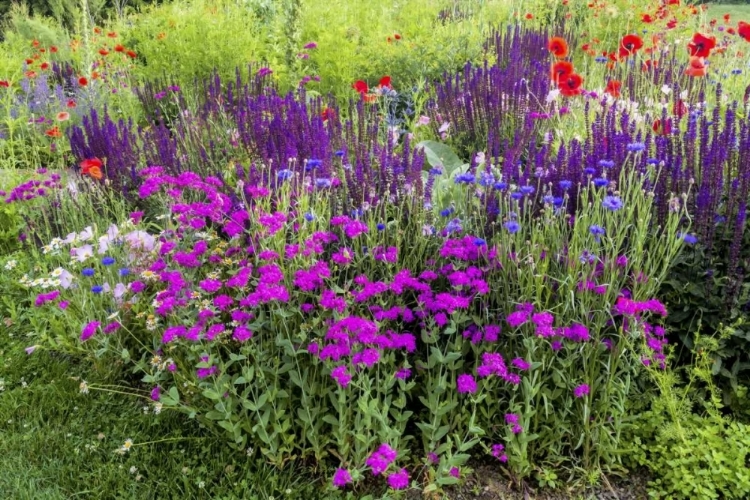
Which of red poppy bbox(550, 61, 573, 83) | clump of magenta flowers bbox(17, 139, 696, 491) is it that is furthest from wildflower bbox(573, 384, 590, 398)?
red poppy bbox(550, 61, 573, 83)

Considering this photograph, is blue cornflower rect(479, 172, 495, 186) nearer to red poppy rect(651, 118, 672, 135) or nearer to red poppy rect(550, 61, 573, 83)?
red poppy rect(651, 118, 672, 135)

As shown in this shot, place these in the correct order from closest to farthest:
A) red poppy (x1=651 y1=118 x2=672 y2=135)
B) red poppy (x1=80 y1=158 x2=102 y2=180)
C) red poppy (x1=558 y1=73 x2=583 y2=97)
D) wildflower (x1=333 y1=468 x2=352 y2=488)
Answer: wildflower (x1=333 y1=468 x2=352 y2=488) → red poppy (x1=651 y1=118 x2=672 y2=135) → red poppy (x1=80 y1=158 x2=102 y2=180) → red poppy (x1=558 y1=73 x2=583 y2=97)

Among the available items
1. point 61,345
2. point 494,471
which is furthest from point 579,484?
point 61,345

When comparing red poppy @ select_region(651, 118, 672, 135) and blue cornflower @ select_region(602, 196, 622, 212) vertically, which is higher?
red poppy @ select_region(651, 118, 672, 135)

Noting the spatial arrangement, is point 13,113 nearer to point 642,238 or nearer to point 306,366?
point 306,366

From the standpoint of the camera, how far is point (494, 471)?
2264mm

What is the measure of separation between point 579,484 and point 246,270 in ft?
4.69

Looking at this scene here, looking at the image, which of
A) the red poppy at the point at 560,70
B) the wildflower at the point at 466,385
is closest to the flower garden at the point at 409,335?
the wildflower at the point at 466,385

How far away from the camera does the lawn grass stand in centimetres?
223

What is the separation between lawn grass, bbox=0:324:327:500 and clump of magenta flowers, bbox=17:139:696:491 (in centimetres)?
12

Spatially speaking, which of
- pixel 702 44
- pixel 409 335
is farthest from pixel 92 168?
pixel 702 44

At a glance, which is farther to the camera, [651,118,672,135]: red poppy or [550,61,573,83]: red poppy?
[550,61,573,83]: red poppy

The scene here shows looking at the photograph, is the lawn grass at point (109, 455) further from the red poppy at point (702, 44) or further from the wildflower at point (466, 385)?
the red poppy at point (702, 44)

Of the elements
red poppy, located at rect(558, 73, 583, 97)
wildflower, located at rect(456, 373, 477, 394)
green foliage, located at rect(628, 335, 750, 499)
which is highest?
red poppy, located at rect(558, 73, 583, 97)
